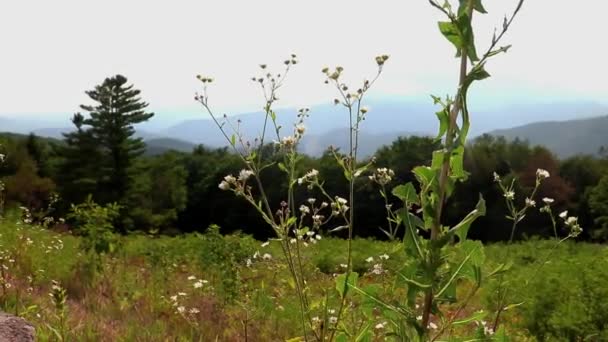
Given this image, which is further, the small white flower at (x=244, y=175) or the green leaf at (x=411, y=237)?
the small white flower at (x=244, y=175)

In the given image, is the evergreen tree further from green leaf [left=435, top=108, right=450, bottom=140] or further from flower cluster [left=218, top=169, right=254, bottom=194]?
green leaf [left=435, top=108, right=450, bottom=140]

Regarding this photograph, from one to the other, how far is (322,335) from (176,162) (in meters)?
61.8

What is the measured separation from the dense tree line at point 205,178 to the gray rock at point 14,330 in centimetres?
3545

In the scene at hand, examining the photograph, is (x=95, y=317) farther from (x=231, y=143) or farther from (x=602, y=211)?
(x=602, y=211)

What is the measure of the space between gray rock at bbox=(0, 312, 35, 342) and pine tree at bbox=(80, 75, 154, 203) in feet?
150

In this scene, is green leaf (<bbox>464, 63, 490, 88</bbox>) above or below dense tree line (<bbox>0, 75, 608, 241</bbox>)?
above

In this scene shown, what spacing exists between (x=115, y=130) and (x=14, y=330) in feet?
154

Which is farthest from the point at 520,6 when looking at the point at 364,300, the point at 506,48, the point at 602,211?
the point at 602,211

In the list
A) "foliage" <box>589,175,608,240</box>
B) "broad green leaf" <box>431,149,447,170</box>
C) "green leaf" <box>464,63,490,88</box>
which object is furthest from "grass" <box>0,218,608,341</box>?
"foliage" <box>589,175,608,240</box>

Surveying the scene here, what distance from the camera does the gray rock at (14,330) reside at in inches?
107

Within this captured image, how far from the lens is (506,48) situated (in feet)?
4.77

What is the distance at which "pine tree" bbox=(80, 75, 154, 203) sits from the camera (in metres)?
47.1

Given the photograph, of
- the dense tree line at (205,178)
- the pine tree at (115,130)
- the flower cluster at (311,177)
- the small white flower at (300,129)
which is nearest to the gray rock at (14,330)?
the flower cluster at (311,177)

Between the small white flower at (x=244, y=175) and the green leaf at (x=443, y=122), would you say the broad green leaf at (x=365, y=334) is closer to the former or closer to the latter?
the green leaf at (x=443, y=122)
